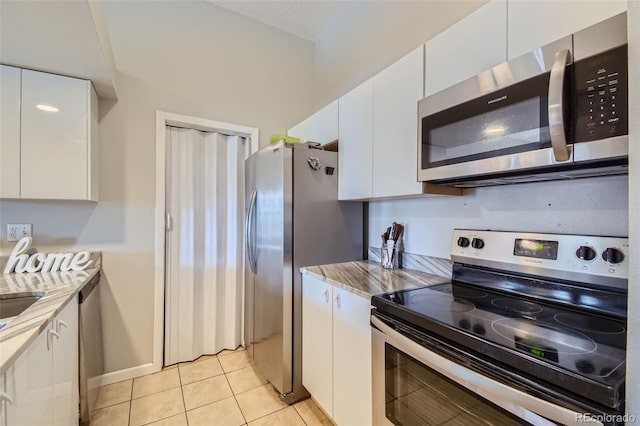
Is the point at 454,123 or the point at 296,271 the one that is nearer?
the point at 454,123

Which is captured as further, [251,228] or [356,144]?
[251,228]

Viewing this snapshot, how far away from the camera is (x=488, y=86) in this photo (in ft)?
3.47

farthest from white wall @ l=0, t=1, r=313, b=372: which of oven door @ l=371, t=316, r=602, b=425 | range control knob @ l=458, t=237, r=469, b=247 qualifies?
range control knob @ l=458, t=237, r=469, b=247

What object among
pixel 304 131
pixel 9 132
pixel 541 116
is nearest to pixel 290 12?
pixel 304 131

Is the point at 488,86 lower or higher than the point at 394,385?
higher

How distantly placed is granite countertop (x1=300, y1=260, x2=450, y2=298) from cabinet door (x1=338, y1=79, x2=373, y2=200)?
466 millimetres

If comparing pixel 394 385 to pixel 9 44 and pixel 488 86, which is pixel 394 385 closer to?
pixel 488 86

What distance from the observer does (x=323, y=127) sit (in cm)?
212

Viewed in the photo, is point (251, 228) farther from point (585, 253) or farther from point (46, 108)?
point (585, 253)

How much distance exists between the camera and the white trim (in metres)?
2.06

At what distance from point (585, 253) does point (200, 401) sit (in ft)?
7.46

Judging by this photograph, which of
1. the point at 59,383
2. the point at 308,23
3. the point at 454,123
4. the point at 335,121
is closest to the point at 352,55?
the point at 308,23

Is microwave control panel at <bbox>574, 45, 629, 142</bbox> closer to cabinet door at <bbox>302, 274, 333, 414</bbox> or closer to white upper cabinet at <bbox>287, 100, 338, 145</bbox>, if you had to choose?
cabinet door at <bbox>302, 274, 333, 414</bbox>

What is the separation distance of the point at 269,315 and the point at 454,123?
163 centimetres
